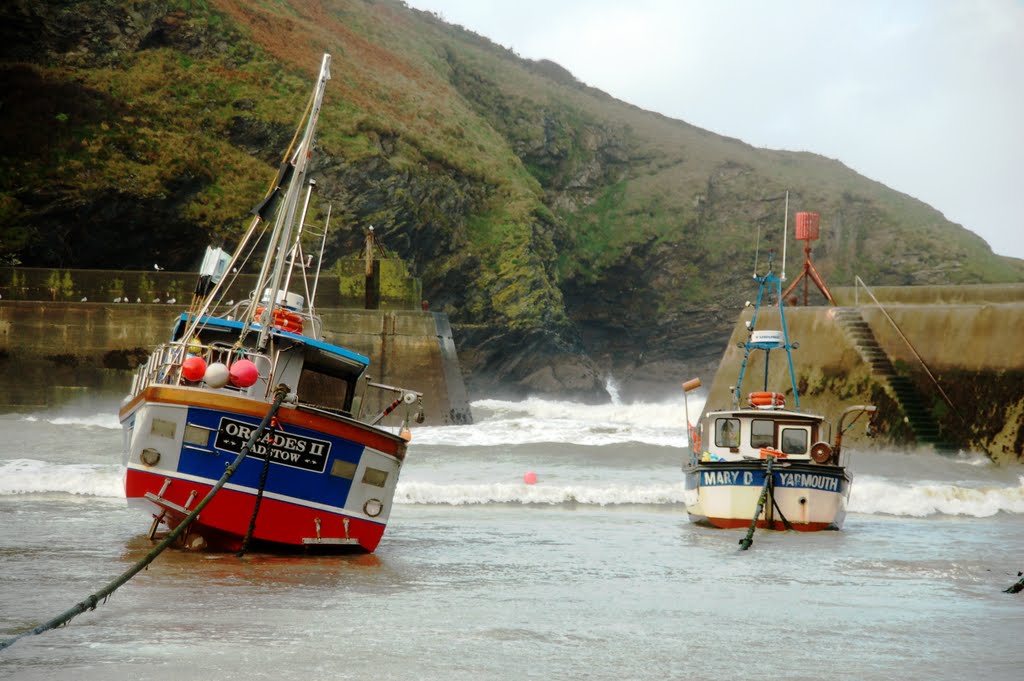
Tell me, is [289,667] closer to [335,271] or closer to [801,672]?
[801,672]

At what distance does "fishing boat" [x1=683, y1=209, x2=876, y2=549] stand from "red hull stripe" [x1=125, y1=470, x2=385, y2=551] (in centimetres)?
614

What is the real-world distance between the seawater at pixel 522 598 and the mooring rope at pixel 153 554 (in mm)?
100

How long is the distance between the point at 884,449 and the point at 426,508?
13.3m

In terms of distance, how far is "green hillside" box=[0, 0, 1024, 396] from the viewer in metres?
46.7

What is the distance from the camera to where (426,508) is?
2003 centimetres

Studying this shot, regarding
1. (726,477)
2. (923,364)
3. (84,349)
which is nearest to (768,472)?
(726,477)

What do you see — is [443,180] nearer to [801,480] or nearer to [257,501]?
[801,480]

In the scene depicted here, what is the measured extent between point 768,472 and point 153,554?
9644mm

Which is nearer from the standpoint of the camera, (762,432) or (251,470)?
(251,470)

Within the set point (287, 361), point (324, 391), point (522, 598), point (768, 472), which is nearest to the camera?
point (522, 598)

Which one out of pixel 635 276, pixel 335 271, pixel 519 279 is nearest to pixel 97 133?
pixel 335 271

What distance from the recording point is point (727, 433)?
17641 millimetres

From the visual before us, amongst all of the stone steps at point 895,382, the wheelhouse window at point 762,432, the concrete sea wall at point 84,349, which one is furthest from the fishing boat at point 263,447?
the concrete sea wall at point 84,349

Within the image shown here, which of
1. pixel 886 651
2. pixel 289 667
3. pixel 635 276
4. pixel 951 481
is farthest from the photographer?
pixel 635 276
